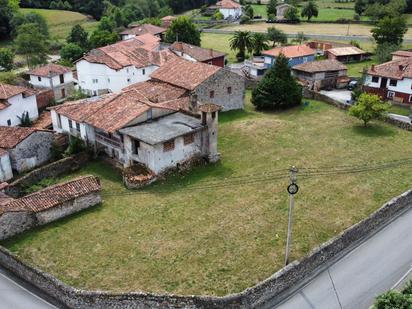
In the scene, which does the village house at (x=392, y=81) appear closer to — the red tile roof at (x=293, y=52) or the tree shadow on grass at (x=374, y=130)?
the tree shadow on grass at (x=374, y=130)

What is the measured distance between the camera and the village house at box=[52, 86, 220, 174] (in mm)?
37375

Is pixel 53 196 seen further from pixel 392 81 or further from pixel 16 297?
pixel 392 81

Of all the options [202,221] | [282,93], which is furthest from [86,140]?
[282,93]

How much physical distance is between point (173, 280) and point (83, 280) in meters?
5.04

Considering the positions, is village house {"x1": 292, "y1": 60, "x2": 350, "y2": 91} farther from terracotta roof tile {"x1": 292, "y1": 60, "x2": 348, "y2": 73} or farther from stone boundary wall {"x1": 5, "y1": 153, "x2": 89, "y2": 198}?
stone boundary wall {"x1": 5, "y1": 153, "x2": 89, "y2": 198}

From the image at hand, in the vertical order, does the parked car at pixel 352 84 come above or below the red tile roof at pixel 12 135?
below

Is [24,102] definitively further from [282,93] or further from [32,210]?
[282,93]

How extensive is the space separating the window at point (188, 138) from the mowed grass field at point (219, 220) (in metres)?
2.46

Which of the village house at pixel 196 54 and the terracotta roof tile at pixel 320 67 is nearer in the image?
the terracotta roof tile at pixel 320 67

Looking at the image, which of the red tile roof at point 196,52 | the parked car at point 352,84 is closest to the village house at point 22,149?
the red tile roof at point 196,52

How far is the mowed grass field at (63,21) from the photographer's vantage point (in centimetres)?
10894

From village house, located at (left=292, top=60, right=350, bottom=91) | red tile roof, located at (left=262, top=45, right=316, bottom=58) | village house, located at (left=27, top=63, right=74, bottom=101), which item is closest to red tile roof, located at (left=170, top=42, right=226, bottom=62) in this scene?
red tile roof, located at (left=262, top=45, right=316, bottom=58)

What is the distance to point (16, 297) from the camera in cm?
2527

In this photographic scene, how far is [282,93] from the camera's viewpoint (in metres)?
52.8
